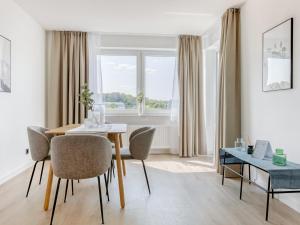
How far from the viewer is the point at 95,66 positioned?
201 inches

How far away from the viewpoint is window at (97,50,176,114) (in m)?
5.41

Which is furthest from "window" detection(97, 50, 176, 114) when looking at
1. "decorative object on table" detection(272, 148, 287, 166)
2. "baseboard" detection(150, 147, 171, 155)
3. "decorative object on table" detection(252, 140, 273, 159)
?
"decorative object on table" detection(272, 148, 287, 166)

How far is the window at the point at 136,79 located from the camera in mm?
5406

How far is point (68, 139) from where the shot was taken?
2135mm

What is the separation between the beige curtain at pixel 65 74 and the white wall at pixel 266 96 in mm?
2989

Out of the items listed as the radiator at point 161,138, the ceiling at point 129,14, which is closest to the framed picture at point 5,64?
the ceiling at point 129,14

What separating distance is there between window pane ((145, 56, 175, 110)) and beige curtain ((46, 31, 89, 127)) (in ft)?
4.40

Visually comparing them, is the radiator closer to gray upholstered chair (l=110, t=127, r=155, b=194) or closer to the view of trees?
the view of trees

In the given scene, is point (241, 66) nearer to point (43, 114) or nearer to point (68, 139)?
point (68, 139)

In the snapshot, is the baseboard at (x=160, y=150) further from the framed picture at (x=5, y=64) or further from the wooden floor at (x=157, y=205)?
the framed picture at (x=5, y=64)

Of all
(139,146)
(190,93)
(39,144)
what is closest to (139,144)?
(139,146)

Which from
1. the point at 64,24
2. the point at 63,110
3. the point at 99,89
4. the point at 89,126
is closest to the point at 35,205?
the point at 89,126

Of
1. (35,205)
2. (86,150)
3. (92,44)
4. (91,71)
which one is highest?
(92,44)

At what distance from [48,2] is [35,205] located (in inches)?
106
